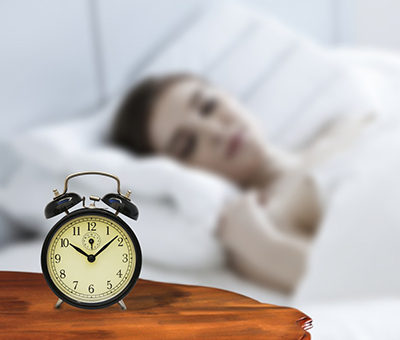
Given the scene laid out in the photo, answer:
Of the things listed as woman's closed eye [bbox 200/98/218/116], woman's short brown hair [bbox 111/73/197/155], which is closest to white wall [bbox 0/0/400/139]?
woman's short brown hair [bbox 111/73/197/155]

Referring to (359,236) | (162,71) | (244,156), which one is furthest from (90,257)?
(162,71)

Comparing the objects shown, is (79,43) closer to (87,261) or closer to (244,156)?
(244,156)

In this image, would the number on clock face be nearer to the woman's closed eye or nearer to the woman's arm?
the woman's arm

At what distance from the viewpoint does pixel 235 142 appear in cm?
115

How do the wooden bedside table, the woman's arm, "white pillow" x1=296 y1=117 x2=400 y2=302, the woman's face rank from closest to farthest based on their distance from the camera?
the wooden bedside table
"white pillow" x1=296 y1=117 x2=400 y2=302
the woman's arm
the woman's face

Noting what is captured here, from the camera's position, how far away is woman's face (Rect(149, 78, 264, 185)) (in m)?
1.12

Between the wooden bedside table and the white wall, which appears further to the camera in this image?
the white wall

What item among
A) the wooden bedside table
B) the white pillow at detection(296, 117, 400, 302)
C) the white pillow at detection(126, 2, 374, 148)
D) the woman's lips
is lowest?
the wooden bedside table

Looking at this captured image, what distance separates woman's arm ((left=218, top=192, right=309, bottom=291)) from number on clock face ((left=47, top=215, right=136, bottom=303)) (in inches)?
21.3

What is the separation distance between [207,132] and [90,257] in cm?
69

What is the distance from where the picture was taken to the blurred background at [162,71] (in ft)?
3.19

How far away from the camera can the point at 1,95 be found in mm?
1104

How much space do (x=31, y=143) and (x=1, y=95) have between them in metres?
0.13

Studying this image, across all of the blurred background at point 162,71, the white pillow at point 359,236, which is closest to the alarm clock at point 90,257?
the blurred background at point 162,71
